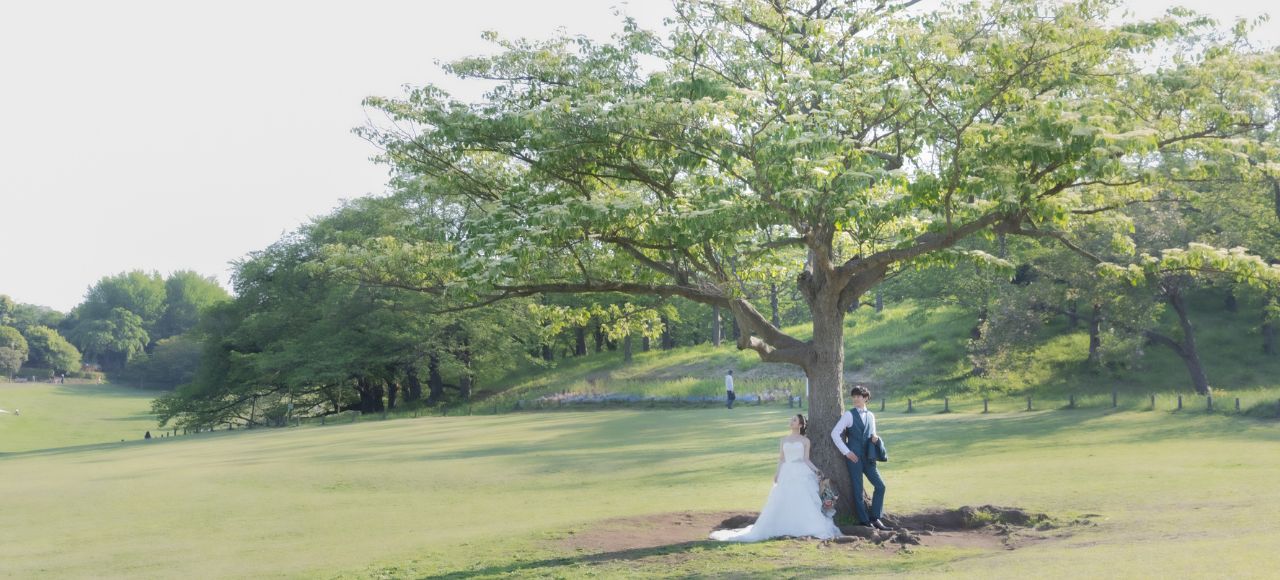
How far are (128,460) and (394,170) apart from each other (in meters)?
21.2

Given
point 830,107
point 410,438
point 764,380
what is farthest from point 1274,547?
point 764,380

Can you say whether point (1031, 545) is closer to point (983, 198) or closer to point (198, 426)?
point (983, 198)

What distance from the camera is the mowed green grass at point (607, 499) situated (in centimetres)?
1097

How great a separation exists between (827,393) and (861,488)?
1.38 m

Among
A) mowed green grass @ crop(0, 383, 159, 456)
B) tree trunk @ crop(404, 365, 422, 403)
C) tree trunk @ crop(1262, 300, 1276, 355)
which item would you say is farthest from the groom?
mowed green grass @ crop(0, 383, 159, 456)

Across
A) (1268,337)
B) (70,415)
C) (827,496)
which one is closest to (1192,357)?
(1268,337)

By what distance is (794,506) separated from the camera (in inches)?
496

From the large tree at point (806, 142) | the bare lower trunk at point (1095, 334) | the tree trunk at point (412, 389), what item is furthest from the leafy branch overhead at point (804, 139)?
the tree trunk at point (412, 389)

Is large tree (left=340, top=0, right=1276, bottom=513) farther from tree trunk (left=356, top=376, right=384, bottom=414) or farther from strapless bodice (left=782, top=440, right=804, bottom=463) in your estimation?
tree trunk (left=356, top=376, right=384, bottom=414)

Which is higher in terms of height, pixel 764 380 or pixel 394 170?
pixel 394 170

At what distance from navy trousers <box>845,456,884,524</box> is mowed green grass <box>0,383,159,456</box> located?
55.3 m

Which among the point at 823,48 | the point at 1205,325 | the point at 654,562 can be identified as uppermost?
the point at 823,48

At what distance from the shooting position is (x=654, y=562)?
1145 centimetres

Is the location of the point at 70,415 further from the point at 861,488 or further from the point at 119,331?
the point at 861,488
